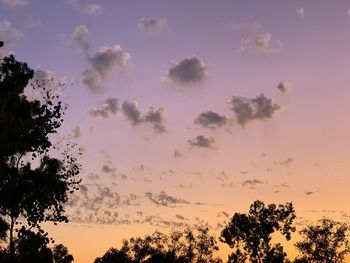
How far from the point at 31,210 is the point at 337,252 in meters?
77.2

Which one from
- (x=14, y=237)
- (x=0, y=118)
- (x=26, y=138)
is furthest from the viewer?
(x=14, y=237)

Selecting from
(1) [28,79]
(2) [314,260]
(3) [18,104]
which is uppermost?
(1) [28,79]

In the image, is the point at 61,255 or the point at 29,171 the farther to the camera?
the point at 61,255

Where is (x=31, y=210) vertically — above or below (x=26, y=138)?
below

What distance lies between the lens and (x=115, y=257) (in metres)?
146

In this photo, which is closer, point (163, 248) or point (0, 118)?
point (0, 118)

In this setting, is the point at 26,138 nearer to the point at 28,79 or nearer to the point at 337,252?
the point at 28,79

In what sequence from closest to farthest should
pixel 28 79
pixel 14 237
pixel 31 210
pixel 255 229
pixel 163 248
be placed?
pixel 28 79
pixel 31 210
pixel 14 237
pixel 255 229
pixel 163 248

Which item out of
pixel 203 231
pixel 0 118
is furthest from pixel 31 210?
pixel 203 231

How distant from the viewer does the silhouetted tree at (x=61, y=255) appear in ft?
461

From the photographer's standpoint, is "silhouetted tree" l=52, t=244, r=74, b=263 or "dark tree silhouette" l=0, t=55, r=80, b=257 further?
"silhouetted tree" l=52, t=244, r=74, b=263

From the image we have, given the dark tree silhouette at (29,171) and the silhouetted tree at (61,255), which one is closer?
the dark tree silhouette at (29,171)

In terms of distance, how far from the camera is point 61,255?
464ft

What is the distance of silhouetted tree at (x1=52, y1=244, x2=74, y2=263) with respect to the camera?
140425 mm
